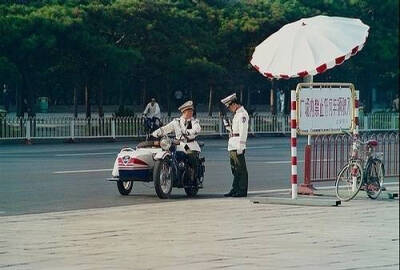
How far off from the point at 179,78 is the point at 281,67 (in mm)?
29248

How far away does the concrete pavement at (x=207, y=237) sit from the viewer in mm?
10141

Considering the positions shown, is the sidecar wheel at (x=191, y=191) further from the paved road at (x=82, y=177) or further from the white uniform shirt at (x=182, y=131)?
the white uniform shirt at (x=182, y=131)

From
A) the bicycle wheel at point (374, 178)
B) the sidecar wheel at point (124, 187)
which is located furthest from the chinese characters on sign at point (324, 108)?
the sidecar wheel at point (124, 187)

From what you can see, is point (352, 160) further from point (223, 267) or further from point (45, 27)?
point (45, 27)

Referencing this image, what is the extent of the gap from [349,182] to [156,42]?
89.0 ft

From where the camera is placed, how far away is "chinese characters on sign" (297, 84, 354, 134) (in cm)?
1678

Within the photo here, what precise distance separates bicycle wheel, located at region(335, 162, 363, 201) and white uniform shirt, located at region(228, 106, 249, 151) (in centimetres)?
168

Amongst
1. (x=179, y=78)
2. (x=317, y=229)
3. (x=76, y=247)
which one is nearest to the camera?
(x=76, y=247)

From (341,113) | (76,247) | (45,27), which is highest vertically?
(45,27)

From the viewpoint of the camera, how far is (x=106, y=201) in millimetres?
17062

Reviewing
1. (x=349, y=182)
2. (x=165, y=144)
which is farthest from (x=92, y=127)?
(x=349, y=182)

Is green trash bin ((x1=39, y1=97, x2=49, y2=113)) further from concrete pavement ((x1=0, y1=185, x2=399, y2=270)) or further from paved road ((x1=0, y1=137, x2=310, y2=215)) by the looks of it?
concrete pavement ((x1=0, y1=185, x2=399, y2=270))

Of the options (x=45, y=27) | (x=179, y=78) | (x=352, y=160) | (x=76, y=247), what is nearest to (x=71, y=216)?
(x=76, y=247)

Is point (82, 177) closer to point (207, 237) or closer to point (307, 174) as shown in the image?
point (307, 174)
